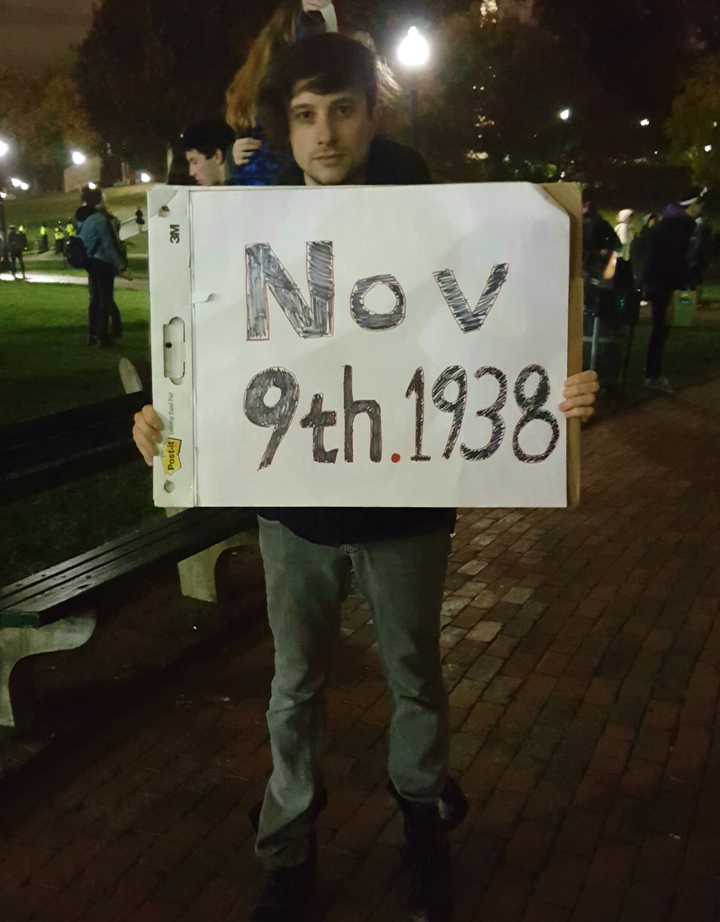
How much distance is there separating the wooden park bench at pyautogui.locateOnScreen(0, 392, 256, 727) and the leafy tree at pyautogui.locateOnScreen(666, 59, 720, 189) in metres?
38.9

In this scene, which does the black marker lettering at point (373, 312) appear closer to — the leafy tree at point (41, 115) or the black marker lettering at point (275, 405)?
the black marker lettering at point (275, 405)

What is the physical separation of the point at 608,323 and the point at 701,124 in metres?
36.5

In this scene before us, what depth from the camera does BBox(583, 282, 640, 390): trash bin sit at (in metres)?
9.51

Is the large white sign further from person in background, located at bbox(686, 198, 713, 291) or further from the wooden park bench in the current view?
person in background, located at bbox(686, 198, 713, 291)

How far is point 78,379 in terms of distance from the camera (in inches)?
435

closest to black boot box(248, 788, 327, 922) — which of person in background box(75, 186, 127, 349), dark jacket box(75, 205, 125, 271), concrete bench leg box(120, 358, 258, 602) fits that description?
concrete bench leg box(120, 358, 258, 602)

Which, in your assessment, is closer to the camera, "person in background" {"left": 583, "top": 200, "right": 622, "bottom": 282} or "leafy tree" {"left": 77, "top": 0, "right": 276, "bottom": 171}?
"person in background" {"left": 583, "top": 200, "right": 622, "bottom": 282}

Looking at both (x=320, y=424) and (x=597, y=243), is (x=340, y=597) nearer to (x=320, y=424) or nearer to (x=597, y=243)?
(x=320, y=424)

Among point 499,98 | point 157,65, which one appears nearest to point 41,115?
point 499,98

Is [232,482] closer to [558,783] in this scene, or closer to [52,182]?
[558,783]

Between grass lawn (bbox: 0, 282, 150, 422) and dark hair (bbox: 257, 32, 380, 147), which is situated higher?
dark hair (bbox: 257, 32, 380, 147)

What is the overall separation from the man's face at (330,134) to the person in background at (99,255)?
37.8 ft

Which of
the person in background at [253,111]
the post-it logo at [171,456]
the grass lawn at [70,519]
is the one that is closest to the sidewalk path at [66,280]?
the grass lawn at [70,519]

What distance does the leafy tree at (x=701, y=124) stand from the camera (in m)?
39.9
